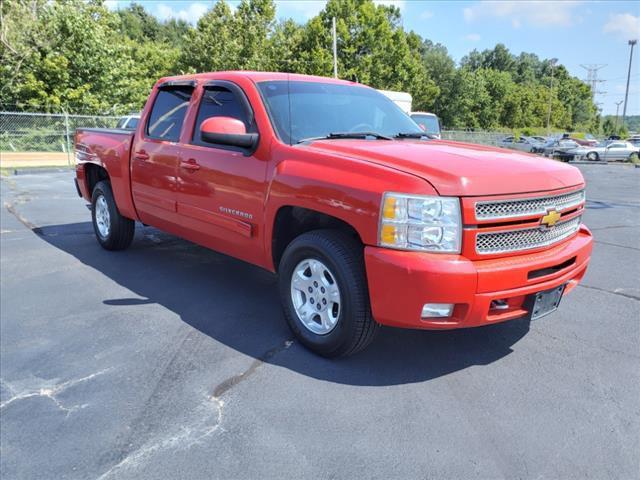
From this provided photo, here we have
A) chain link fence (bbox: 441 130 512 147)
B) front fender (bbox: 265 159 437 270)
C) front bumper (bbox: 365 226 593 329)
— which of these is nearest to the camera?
front bumper (bbox: 365 226 593 329)

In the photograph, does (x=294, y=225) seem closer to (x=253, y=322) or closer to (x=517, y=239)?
(x=253, y=322)

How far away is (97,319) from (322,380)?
215cm

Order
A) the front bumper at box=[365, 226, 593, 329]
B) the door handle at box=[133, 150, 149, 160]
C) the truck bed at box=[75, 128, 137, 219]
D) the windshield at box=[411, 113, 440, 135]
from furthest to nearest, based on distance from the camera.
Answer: the windshield at box=[411, 113, 440, 135], the truck bed at box=[75, 128, 137, 219], the door handle at box=[133, 150, 149, 160], the front bumper at box=[365, 226, 593, 329]

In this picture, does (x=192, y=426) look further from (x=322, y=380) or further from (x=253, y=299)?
(x=253, y=299)

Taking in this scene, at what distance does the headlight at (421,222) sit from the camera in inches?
105

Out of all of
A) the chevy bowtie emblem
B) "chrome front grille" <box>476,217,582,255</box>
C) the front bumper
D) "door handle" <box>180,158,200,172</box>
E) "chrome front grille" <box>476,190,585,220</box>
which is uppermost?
"door handle" <box>180,158,200,172</box>

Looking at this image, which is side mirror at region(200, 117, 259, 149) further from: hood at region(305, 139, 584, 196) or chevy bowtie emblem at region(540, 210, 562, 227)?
chevy bowtie emblem at region(540, 210, 562, 227)

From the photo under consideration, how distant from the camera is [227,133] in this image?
351 cm

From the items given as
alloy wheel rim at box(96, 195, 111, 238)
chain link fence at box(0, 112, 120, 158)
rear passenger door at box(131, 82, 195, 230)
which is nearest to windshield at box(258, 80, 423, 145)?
rear passenger door at box(131, 82, 195, 230)

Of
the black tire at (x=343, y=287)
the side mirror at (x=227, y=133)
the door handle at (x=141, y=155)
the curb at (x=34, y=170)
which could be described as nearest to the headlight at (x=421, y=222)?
the black tire at (x=343, y=287)

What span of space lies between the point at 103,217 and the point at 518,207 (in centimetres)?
505

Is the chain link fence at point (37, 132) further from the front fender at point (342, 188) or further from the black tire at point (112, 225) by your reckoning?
the front fender at point (342, 188)

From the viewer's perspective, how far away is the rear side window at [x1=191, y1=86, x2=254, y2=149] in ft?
13.1

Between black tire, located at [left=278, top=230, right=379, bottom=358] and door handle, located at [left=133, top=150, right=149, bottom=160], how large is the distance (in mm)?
2332
